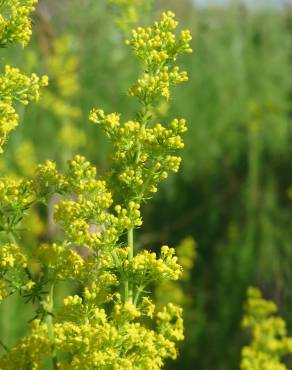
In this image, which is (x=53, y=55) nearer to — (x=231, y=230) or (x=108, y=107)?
(x=108, y=107)

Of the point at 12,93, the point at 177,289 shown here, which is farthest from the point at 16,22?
the point at 177,289

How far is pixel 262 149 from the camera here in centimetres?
941

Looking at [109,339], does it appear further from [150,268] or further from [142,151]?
[142,151]

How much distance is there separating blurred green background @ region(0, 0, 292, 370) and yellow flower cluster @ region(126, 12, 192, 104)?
233 centimetres

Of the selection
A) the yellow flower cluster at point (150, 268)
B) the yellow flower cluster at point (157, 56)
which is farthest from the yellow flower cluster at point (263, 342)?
the yellow flower cluster at point (157, 56)

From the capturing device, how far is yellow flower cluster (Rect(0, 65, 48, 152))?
5.92 feet

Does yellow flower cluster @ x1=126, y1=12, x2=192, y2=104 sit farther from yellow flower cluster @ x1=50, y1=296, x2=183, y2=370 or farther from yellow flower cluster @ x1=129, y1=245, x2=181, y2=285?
yellow flower cluster @ x1=50, y1=296, x2=183, y2=370

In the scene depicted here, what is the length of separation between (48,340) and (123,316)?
18cm

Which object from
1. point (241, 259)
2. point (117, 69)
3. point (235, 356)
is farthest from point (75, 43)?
point (235, 356)

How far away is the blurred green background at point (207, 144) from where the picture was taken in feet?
21.0

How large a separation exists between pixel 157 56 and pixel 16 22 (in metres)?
0.32

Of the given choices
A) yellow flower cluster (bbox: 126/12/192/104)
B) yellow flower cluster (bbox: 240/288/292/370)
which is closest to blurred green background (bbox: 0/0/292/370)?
yellow flower cluster (bbox: 240/288/292/370)

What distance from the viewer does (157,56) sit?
1832mm

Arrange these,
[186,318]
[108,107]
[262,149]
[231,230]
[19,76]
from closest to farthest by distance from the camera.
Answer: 1. [19,76]
2. [186,318]
3. [231,230]
4. [262,149]
5. [108,107]
